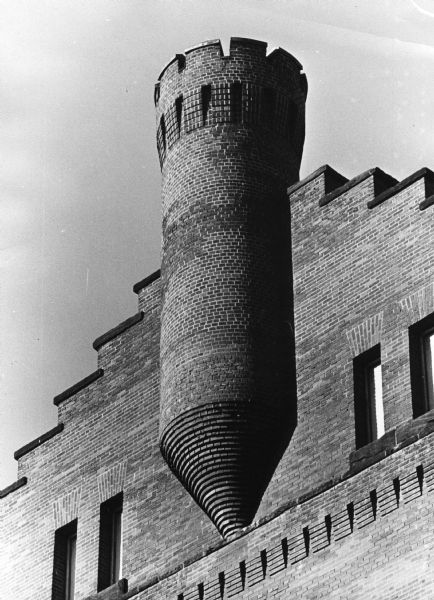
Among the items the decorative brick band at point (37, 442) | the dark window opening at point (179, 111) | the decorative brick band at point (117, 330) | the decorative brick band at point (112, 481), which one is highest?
the dark window opening at point (179, 111)

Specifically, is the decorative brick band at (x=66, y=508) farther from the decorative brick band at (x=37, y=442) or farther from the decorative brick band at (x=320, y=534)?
the decorative brick band at (x=320, y=534)

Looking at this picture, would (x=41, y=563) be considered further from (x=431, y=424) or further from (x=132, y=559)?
(x=431, y=424)

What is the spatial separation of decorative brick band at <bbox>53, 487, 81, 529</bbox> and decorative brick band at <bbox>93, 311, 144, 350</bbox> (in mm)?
2773

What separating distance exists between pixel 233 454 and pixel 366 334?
2840 mm

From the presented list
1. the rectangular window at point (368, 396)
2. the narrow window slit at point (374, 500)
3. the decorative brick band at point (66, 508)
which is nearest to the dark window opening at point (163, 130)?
the decorative brick band at point (66, 508)

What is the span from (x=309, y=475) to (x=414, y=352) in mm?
2465

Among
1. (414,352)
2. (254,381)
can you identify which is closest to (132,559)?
(254,381)

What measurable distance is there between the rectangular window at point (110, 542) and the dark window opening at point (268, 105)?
689 centimetres

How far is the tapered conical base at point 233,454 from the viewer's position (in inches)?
1168

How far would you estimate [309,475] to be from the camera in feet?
94.9

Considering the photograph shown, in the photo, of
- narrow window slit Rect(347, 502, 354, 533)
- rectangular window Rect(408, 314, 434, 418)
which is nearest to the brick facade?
narrow window slit Rect(347, 502, 354, 533)

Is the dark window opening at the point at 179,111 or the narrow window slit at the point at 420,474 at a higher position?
the dark window opening at the point at 179,111

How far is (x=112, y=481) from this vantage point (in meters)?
32.5

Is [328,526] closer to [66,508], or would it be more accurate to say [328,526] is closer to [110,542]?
[110,542]
